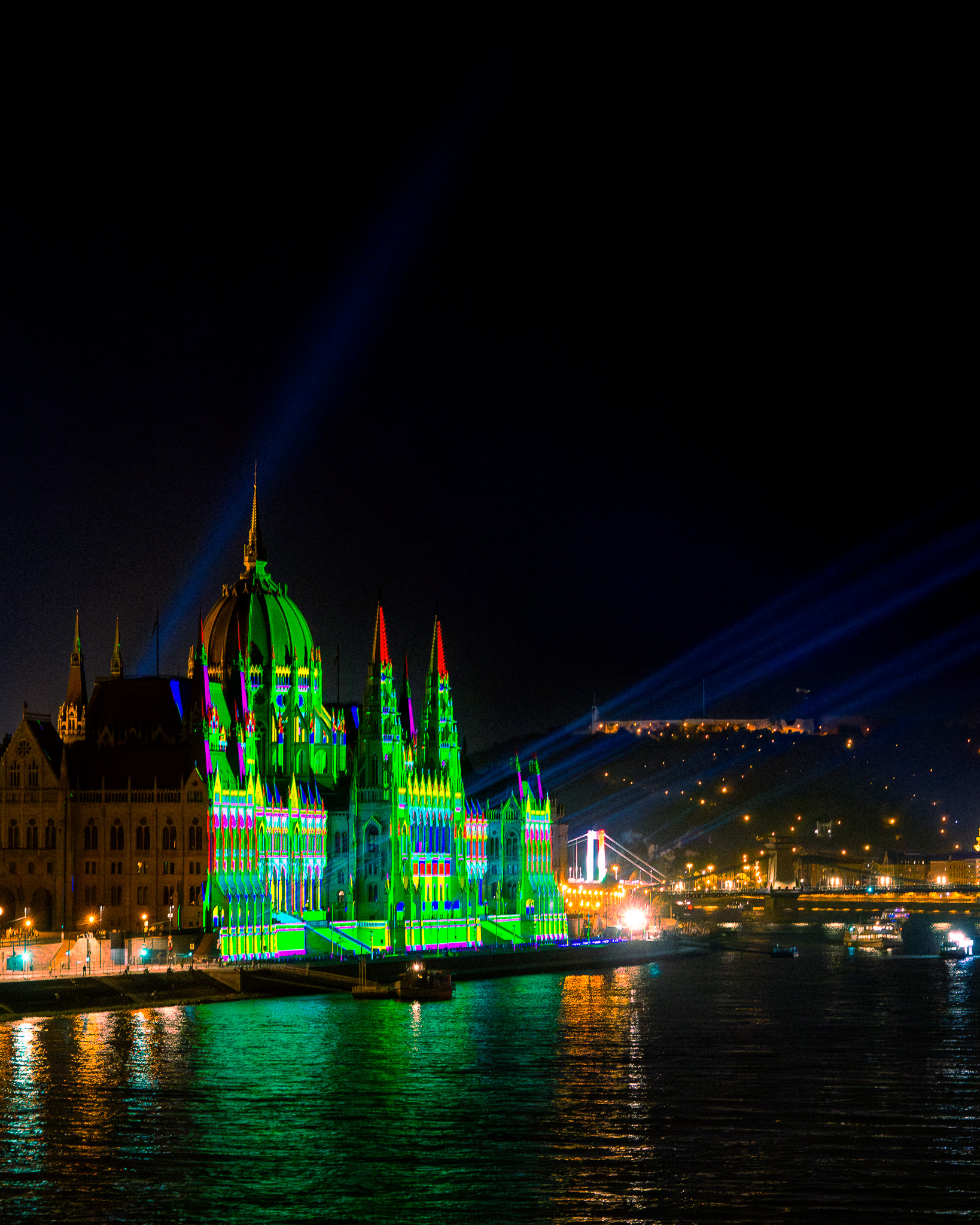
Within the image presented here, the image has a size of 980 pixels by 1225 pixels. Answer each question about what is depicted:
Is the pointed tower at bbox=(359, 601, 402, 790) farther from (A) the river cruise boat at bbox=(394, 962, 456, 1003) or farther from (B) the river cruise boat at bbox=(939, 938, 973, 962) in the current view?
(B) the river cruise boat at bbox=(939, 938, 973, 962)

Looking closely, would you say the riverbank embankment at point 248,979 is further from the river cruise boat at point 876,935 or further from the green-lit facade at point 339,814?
the river cruise boat at point 876,935

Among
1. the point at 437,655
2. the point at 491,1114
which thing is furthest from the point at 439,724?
the point at 491,1114

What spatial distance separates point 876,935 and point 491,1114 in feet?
341

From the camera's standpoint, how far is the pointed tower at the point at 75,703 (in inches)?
5335

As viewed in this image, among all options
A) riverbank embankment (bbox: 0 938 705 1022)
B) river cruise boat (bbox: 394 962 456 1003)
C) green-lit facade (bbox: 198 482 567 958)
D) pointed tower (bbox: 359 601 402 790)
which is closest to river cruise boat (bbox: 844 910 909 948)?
riverbank embankment (bbox: 0 938 705 1022)

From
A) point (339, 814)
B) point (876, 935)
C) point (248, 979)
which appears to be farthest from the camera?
point (876, 935)

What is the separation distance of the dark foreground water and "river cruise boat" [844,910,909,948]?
188ft

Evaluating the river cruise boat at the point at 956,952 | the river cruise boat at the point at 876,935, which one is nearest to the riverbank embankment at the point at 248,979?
the river cruise boat at the point at 956,952

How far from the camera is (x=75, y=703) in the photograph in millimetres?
136625

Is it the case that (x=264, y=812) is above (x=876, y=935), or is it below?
above

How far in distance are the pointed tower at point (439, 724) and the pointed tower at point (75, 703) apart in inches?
908

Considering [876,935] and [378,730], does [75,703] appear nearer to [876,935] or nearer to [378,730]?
[378,730]

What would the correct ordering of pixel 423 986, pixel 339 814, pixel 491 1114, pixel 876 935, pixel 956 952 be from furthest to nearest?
1. pixel 876 935
2. pixel 956 952
3. pixel 339 814
4. pixel 423 986
5. pixel 491 1114

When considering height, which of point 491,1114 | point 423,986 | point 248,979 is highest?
point 248,979
